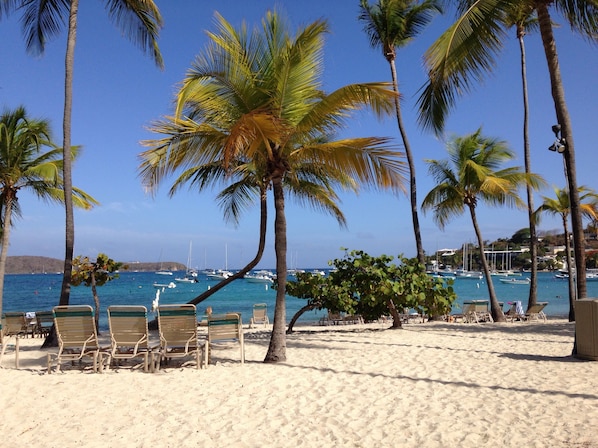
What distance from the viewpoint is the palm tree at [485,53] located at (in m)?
7.34

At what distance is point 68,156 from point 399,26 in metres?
11.1

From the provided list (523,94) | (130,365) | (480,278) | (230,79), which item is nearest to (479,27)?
(230,79)

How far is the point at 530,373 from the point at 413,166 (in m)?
10.8

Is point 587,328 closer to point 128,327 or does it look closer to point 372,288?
point 372,288

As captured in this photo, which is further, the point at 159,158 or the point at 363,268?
the point at 363,268

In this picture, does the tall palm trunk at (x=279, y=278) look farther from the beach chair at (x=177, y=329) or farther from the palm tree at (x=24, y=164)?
the palm tree at (x=24, y=164)

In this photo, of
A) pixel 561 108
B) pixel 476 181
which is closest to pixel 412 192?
pixel 476 181

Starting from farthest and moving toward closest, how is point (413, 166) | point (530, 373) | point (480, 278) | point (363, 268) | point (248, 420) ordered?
1. point (480, 278)
2. point (413, 166)
3. point (363, 268)
4. point (530, 373)
5. point (248, 420)

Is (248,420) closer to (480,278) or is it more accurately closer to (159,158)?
(159,158)

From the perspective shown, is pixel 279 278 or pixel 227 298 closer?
pixel 279 278

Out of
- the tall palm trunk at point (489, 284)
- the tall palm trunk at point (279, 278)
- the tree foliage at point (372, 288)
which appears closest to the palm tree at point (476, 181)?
the tall palm trunk at point (489, 284)

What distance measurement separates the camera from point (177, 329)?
7113 mm

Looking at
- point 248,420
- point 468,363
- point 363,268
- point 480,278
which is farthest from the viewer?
point 480,278

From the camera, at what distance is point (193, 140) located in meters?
7.48
